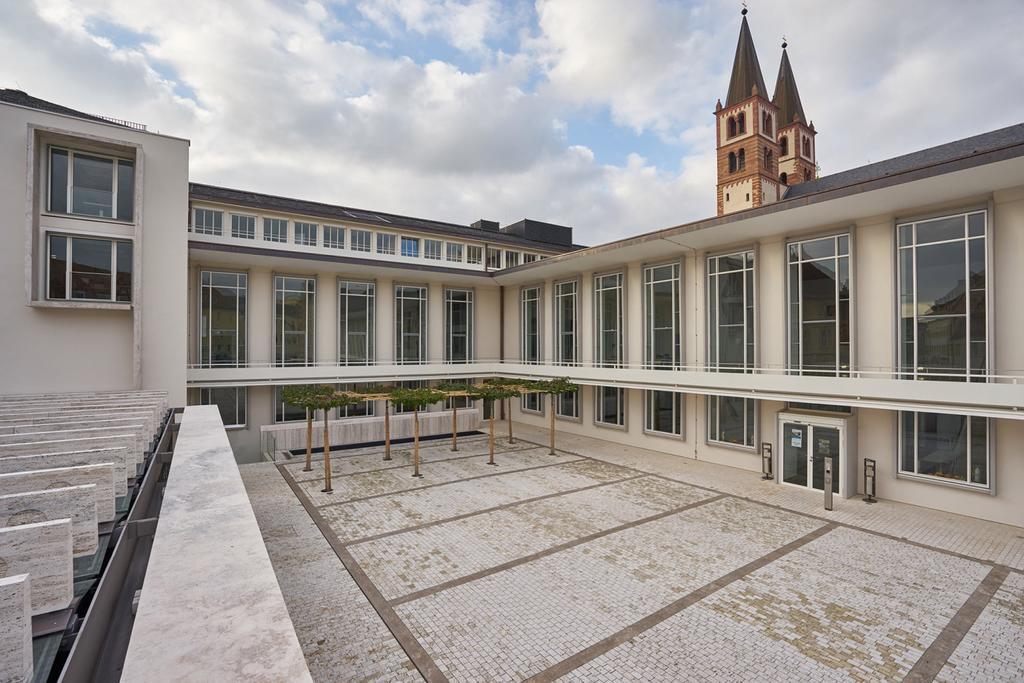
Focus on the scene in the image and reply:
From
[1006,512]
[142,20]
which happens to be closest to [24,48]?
[142,20]

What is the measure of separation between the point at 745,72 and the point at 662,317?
34833 millimetres

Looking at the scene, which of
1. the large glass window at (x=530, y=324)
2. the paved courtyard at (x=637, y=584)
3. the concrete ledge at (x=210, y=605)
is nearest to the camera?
the concrete ledge at (x=210, y=605)

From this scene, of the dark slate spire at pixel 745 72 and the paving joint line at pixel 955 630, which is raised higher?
the dark slate spire at pixel 745 72

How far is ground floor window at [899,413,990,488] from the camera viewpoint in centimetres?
1051

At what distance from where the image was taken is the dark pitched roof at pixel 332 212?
63.3 feet

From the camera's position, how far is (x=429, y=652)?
19.3 ft

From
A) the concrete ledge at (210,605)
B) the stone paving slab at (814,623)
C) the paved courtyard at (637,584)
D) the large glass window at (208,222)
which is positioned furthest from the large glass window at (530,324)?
the concrete ledge at (210,605)

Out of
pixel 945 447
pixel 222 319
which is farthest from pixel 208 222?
pixel 945 447

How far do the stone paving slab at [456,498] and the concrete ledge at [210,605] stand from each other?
6.62 meters

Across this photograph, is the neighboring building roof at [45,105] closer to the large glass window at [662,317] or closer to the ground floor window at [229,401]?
the ground floor window at [229,401]

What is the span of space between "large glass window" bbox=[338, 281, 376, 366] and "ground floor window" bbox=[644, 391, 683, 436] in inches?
463

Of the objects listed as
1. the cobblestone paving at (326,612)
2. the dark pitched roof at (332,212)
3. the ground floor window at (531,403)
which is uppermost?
the dark pitched roof at (332,212)

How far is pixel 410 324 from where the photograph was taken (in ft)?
71.7

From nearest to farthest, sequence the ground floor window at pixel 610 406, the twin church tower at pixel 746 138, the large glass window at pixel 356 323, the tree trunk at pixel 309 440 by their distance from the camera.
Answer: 1. the tree trunk at pixel 309 440
2. the ground floor window at pixel 610 406
3. the large glass window at pixel 356 323
4. the twin church tower at pixel 746 138
